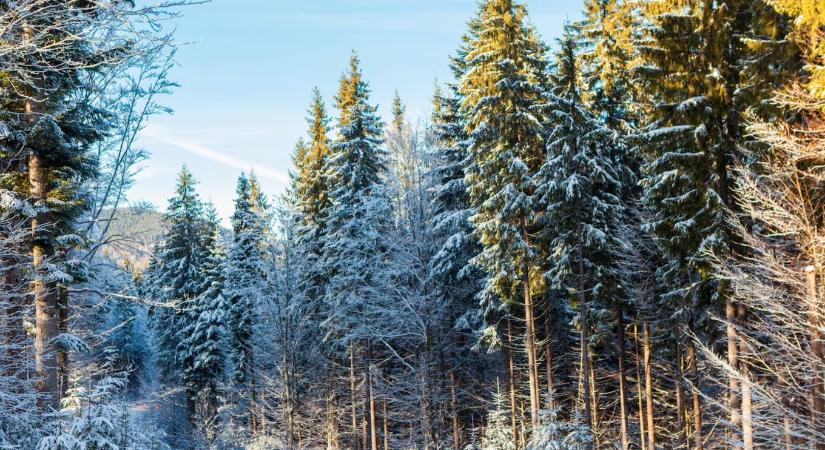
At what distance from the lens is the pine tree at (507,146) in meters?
19.8

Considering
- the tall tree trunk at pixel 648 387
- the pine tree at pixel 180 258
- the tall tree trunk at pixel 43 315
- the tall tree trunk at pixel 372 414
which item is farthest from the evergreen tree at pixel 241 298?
the tall tree trunk at pixel 648 387

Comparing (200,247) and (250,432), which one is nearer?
(250,432)

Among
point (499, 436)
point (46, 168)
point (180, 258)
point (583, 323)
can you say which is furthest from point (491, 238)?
point (180, 258)

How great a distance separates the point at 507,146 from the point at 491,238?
12.0ft

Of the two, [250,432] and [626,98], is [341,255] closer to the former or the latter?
[626,98]

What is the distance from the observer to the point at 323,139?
31.6 metres

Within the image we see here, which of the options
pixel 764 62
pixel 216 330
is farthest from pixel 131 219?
pixel 216 330

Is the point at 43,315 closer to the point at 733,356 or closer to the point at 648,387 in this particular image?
the point at 733,356

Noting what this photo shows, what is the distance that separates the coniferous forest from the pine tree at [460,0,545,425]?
4.4 inches

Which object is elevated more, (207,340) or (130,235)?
(130,235)

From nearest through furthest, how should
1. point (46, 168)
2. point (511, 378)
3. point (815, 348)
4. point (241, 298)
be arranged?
point (46, 168)
point (815, 348)
point (511, 378)
point (241, 298)

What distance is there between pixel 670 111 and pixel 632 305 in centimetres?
903

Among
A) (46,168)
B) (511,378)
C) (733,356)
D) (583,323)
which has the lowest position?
(511,378)

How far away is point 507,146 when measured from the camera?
→ 20.3 m
